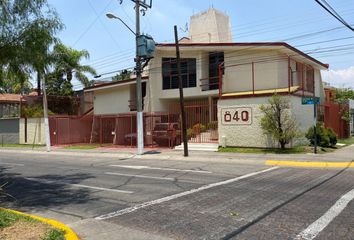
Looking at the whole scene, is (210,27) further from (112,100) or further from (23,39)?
(23,39)

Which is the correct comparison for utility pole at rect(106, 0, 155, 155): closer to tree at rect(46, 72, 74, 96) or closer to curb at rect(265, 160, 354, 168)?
curb at rect(265, 160, 354, 168)

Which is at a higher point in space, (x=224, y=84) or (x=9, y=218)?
(x=224, y=84)

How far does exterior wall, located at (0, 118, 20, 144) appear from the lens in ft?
132

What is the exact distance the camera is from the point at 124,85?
34156 mm

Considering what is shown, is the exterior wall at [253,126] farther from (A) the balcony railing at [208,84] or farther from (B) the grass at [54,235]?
Result: (B) the grass at [54,235]

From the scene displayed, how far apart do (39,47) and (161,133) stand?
17921mm

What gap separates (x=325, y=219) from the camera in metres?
7.88

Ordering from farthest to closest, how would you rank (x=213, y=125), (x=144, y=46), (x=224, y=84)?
(x=224, y=84) < (x=213, y=125) < (x=144, y=46)

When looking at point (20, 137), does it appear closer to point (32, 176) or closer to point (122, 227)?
point (32, 176)

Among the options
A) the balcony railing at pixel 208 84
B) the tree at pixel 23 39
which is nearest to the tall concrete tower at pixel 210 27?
the balcony railing at pixel 208 84

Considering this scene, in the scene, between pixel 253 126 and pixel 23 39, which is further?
pixel 253 126

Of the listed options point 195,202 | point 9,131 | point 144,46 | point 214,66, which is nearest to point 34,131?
point 9,131

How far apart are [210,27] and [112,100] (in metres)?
10.3

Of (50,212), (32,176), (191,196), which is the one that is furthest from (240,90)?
(50,212)
